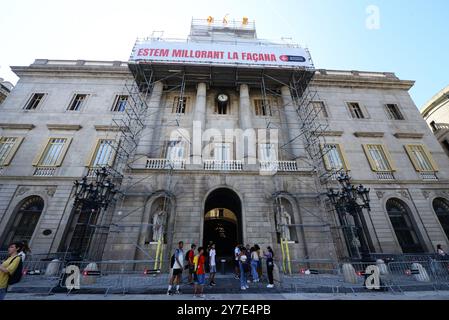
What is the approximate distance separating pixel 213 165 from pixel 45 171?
12.3 meters

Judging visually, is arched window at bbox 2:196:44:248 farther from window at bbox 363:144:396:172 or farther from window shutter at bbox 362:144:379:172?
window at bbox 363:144:396:172

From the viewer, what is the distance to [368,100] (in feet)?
64.6

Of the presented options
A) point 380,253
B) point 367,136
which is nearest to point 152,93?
point 367,136

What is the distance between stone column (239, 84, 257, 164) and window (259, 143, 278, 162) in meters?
1.16

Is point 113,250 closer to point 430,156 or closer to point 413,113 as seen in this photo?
point 430,156

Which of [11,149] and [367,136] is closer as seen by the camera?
[11,149]

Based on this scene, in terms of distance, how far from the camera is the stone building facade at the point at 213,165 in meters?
12.0

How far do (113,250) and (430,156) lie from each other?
2407cm

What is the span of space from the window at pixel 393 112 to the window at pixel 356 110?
8.74ft

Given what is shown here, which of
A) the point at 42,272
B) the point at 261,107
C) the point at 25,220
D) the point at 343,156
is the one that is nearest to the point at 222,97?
the point at 261,107

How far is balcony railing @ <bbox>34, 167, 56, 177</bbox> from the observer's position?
46.9ft

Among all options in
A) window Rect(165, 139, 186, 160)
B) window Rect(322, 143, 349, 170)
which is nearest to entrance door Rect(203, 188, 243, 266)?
window Rect(165, 139, 186, 160)

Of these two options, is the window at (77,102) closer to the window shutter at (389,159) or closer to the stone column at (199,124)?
the stone column at (199,124)

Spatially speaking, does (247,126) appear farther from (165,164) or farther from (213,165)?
(165,164)
